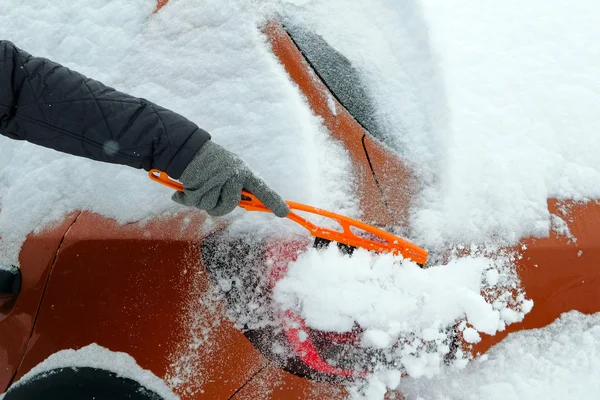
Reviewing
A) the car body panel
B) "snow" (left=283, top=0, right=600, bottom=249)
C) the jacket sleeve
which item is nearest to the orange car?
the car body panel

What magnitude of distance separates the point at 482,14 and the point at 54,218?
6.61ft

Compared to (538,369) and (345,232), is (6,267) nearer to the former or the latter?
(345,232)

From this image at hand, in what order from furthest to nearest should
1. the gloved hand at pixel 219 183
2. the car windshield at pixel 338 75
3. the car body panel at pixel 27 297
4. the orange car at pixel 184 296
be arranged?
the car windshield at pixel 338 75 < the car body panel at pixel 27 297 < the orange car at pixel 184 296 < the gloved hand at pixel 219 183

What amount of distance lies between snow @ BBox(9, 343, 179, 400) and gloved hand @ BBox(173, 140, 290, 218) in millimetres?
595

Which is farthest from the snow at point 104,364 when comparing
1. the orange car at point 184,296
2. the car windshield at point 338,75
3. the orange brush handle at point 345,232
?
the car windshield at point 338,75

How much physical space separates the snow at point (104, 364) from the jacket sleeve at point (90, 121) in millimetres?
674

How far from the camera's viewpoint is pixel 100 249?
1672 millimetres

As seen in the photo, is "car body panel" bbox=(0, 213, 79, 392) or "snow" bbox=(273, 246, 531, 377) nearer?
"snow" bbox=(273, 246, 531, 377)

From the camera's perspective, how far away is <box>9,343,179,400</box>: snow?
156 centimetres

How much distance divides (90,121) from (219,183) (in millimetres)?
449

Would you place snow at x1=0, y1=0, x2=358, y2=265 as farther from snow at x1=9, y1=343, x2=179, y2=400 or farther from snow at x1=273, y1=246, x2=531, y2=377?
snow at x1=9, y1=343, x2=179, y2=400

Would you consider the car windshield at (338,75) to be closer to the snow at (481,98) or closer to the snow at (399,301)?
the snow at (481,98)

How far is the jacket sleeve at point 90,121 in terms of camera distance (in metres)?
1.44

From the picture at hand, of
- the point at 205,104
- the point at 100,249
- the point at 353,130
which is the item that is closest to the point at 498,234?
the point at 353,130
